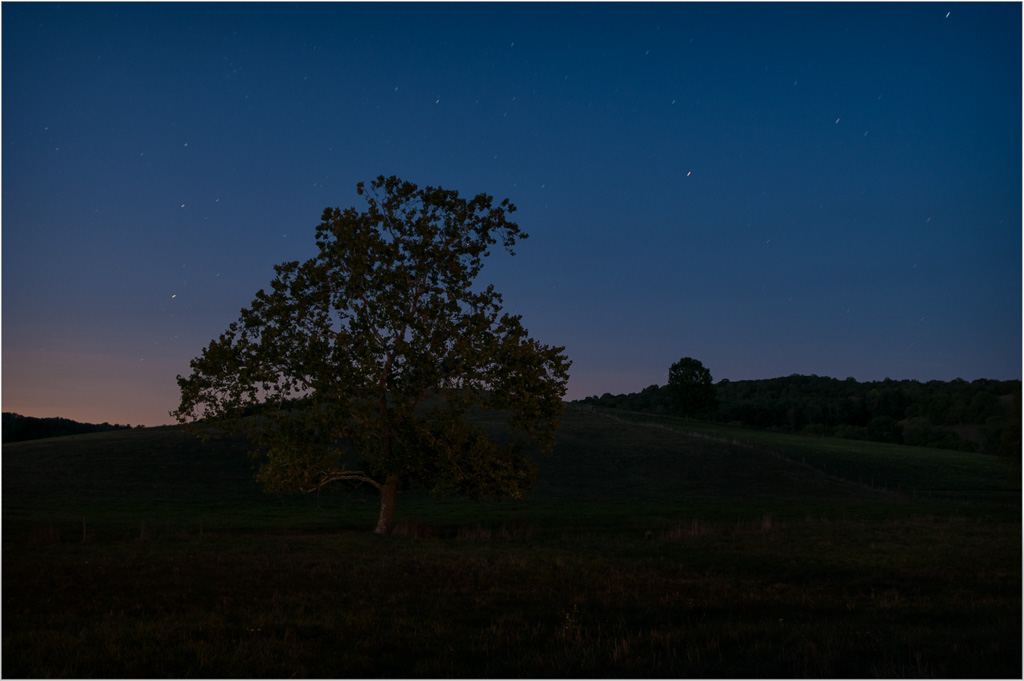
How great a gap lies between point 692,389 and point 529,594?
12708 cm

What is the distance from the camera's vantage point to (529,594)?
1455 centimetres

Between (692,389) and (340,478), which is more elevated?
(692,389)

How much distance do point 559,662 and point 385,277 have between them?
73.9ft

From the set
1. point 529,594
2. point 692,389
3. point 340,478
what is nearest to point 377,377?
point 340,478

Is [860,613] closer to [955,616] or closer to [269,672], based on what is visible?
[955,616]

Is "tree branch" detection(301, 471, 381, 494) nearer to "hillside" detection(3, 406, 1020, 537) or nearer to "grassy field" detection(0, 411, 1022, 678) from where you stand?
"grassy field" detection(0, 411, 1022, 678)

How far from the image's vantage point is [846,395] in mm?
15688

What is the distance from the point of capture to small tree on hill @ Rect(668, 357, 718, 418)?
136 m

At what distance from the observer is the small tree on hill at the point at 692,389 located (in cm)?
Result: 13650

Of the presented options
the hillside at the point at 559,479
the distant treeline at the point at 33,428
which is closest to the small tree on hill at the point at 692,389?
the hillside at the point at 559,479

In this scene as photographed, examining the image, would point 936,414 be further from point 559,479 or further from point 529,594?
point 559,479

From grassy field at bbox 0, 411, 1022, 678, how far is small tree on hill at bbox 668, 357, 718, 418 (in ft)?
318

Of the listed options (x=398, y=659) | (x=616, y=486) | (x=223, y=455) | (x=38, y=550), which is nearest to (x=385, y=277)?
(x=38, y=550)

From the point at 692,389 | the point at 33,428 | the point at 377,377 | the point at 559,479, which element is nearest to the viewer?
the point at 377,377
